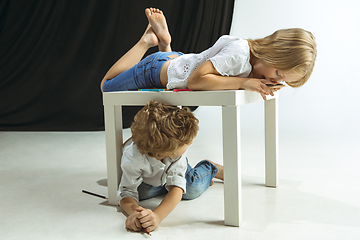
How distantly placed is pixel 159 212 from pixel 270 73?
1.82 ft

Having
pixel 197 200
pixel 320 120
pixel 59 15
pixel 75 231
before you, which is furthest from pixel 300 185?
pixel 59 15

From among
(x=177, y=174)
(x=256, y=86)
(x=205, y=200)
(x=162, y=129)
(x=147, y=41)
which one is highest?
(x=147, y=41)

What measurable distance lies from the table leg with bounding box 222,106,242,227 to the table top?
27 millimetres

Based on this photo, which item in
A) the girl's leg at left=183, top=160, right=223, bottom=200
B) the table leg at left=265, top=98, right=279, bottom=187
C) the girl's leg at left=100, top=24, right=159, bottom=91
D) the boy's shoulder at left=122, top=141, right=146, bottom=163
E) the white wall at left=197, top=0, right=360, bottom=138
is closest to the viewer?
the boy's shoulder at left=122, top=141, right=146, bottom=163

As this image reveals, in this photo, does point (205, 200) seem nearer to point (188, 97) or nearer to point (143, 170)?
point (143, 170)

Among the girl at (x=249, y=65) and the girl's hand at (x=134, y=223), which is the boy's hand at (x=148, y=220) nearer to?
the girl's hand at (x=134, y=223)

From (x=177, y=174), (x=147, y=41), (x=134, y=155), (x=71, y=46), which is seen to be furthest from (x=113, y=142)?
(x=71, y=46)

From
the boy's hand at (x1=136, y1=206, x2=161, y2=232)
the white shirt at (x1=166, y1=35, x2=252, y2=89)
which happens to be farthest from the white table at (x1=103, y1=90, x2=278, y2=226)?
the boy's hand at (x1=136, y1=206, x2=161, y2=232)

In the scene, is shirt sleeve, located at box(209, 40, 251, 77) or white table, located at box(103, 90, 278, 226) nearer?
white table, located at box(103, 90, 278, 226)

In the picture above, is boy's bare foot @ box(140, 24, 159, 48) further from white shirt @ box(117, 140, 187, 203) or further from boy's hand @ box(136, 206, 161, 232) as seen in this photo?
boy's hand @ box(136, 206, 161, 232)

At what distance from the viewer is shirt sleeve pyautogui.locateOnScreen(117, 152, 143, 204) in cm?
105

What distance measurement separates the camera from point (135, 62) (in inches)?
58.5

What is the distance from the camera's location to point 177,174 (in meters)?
1.08

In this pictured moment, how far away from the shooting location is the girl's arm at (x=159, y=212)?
3.08 ft
